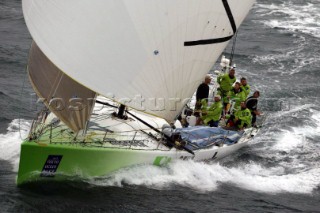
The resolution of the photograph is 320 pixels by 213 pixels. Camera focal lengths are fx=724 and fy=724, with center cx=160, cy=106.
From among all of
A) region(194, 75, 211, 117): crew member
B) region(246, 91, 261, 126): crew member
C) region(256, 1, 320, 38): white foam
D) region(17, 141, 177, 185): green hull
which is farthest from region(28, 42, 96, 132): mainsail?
region(256, 1, 320, 38): white foam

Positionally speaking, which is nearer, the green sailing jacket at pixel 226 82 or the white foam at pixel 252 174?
the white foam at pixel 252 174

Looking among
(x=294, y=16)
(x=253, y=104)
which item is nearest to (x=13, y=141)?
(x=253, y=104)

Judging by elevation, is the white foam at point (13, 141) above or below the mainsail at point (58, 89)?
below

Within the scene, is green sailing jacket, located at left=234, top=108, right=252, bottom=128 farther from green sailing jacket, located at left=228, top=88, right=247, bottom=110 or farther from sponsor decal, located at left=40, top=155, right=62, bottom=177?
sponsor decal, located at left=40, top=155, right=62, bottom=177

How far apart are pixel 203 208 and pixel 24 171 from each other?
419cm

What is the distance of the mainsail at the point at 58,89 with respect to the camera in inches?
638

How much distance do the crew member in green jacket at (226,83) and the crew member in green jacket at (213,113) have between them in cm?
135

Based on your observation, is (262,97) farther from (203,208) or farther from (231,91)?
(203,208)

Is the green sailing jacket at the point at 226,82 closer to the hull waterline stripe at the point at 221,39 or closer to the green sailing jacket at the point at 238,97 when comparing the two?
the green sailing jacket at the point at 238,97

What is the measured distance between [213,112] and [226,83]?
5.23 feet

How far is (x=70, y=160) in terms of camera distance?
1677cm

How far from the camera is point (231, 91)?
20.7 meters

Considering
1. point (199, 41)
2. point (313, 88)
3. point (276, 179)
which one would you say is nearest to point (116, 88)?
point (199, 41)

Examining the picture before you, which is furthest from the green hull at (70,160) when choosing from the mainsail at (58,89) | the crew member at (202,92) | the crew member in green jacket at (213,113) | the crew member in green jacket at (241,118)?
the crew member in green jacket at (241,118)
